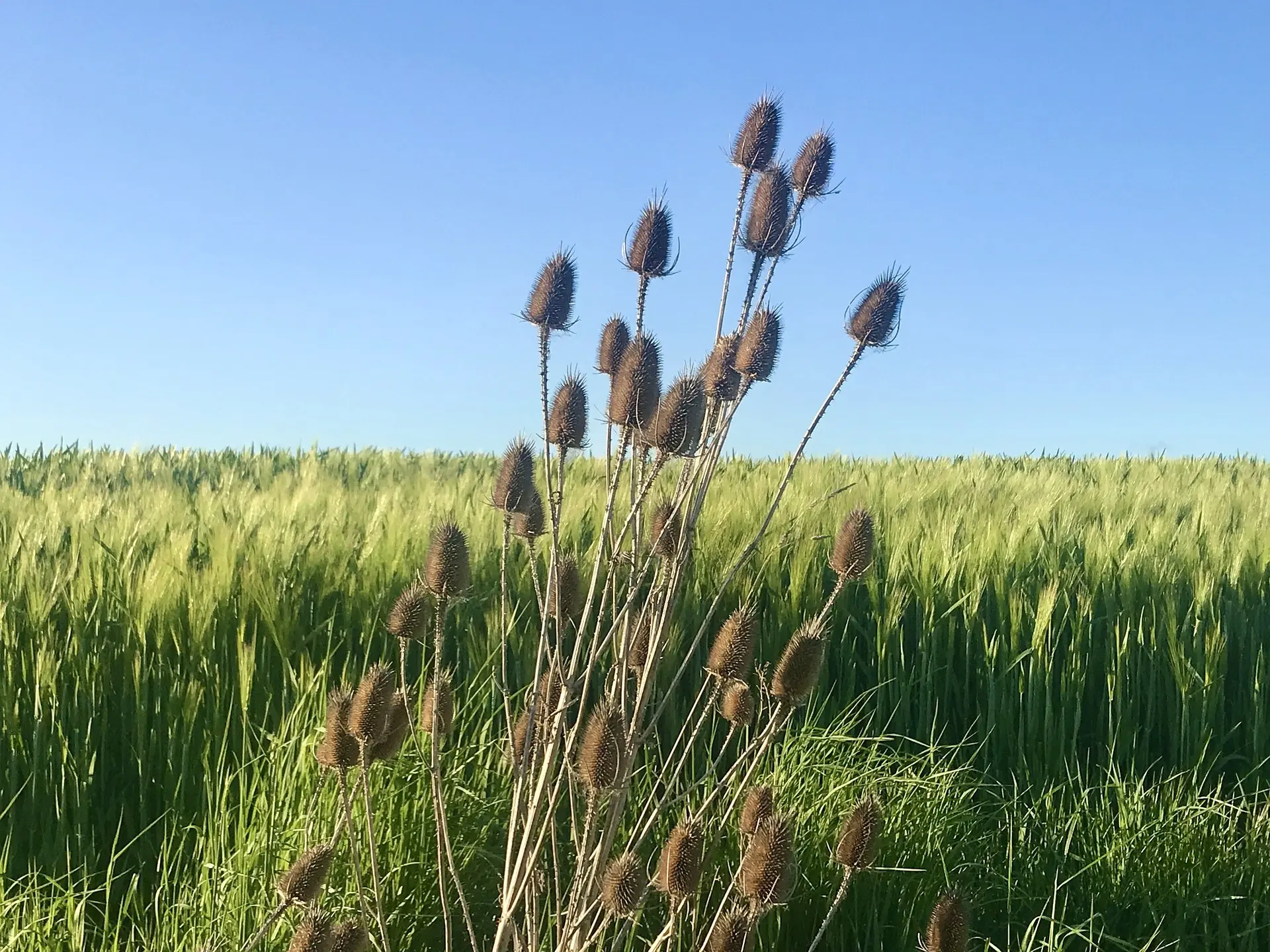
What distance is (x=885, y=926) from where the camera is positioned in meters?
1.85

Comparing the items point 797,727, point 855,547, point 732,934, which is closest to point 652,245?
point 855,547

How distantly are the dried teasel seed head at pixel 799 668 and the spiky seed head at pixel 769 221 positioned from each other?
1.97 feet

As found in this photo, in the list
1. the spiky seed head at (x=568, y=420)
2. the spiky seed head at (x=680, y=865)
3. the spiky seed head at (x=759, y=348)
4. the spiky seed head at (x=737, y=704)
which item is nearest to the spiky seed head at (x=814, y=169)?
the spiky seed head at (x=759, y=348)

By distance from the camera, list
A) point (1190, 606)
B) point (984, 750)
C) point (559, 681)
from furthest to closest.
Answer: point (1190, 606) < point (984, 750) < point (559, 681)

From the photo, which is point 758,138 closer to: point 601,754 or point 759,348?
point 759,348

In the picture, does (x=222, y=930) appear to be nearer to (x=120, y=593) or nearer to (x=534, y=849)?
(x=534, y=849)

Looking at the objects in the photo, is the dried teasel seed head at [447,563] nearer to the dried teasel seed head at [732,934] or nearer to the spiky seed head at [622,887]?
the spiky seed head at [622,887]

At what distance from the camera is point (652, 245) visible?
153 cm

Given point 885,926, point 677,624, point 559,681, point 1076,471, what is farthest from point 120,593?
point 1076,471

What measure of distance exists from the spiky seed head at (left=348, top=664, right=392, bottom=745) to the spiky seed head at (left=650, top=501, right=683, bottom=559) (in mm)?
414

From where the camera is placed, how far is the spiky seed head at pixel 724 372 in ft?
4.78

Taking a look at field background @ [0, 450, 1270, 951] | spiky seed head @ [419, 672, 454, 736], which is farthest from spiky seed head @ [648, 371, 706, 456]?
field background @ [0, 450, 1270, 951]

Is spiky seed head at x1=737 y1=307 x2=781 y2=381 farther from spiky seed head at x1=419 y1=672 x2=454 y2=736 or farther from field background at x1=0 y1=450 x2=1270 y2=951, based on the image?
field background at x1=0 y1=450 x2=1270 y2=951

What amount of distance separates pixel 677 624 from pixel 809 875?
768 mm
